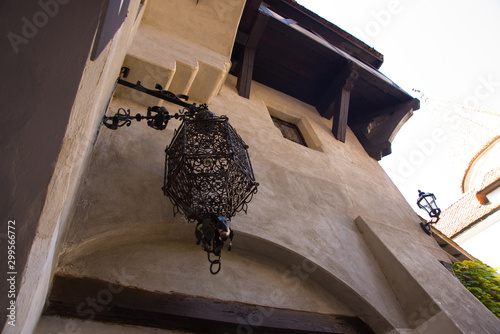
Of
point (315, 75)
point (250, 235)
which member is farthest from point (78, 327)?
point (315, 75)

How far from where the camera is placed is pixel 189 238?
2668mm

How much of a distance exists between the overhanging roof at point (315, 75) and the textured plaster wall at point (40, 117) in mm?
4362

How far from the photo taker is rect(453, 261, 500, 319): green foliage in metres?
3.90

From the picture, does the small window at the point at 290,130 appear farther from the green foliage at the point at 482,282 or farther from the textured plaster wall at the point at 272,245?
the green foliage at the point at 482,282

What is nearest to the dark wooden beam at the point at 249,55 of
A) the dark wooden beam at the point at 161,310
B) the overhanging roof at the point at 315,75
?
the overhanging roof at the point at 315,75

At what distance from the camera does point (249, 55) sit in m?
6.02

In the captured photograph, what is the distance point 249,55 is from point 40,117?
17.4 feet

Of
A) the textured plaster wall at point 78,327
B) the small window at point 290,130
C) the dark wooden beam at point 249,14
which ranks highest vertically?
the dark wooden beam at point 249,14

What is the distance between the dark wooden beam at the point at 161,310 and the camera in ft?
6.49

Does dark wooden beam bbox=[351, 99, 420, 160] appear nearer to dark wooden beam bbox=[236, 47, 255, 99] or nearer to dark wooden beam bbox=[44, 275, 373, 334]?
dark wooden beam bbox=[236, 47, 255, 99]

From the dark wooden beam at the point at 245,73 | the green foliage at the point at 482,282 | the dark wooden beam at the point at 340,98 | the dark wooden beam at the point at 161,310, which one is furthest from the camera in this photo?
the dark wooden beam at the point at 340,98

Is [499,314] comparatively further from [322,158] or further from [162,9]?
[162,9]

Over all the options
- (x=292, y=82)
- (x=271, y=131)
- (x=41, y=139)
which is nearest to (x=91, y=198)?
(x=41, y=139)

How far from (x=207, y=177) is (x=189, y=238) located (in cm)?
71
